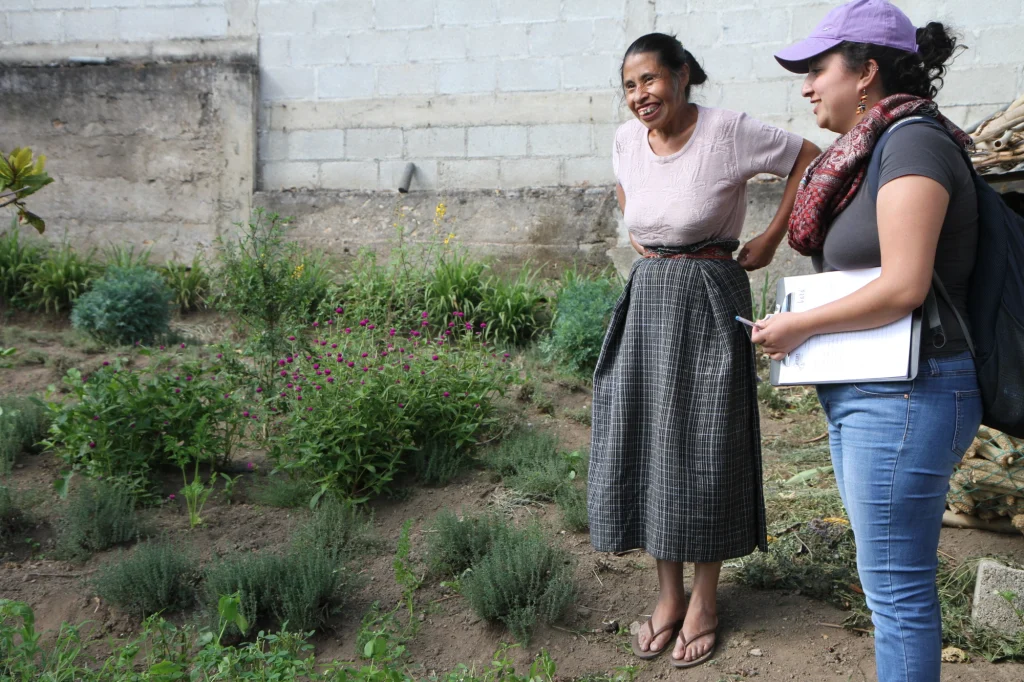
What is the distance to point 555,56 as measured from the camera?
6.99 meters

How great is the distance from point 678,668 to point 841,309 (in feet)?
4.88

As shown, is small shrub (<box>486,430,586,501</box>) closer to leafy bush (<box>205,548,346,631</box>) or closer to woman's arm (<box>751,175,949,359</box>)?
leafy bush (<box>205,548,346,631</box>)

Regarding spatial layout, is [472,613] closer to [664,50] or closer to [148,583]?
[148,583]

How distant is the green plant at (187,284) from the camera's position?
7.11m

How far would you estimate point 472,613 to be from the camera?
10.8ft

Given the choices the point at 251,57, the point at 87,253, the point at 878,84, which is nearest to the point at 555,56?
the point at 251,57

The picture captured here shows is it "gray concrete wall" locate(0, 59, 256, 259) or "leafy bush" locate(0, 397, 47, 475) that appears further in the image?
"gray concrete wall" locate(0, 59, 256, 259)

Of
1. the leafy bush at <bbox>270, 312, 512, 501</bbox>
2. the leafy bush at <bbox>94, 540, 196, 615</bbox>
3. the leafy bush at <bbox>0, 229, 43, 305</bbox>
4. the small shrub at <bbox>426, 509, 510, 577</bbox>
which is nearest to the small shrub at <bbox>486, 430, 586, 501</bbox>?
the leafy bush at <bbox>270, 312, 512, 501</bbox>

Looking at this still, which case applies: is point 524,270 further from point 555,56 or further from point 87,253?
point 87,253

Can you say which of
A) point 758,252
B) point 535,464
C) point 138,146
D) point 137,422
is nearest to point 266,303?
point 137,422

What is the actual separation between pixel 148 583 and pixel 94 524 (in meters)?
0.57

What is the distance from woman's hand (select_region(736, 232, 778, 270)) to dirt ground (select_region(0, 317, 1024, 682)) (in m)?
1.22

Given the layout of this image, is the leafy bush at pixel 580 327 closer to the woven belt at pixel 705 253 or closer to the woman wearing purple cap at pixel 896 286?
the woven belt at pixel 705 253

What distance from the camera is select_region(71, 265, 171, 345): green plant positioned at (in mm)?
5949
